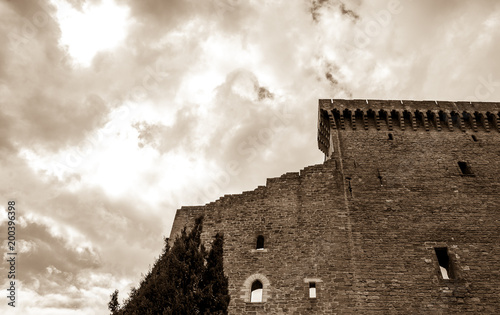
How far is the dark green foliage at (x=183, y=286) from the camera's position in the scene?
32.1ft

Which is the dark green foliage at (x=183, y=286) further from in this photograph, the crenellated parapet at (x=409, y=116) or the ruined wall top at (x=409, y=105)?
the ruined wall top at (x=409, y=105)

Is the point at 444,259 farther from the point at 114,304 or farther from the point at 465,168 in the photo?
the point at 114,304

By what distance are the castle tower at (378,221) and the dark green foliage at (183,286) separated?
7.88 feet

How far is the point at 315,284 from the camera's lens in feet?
40.8

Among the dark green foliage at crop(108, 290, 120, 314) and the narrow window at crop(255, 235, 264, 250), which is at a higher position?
the narrow window at crop(255, 235, 264, 250)

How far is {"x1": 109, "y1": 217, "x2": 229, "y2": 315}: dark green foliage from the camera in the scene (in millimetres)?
9781

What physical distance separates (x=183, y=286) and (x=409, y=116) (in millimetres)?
13464

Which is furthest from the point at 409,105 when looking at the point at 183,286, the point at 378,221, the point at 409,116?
the point at 183,286

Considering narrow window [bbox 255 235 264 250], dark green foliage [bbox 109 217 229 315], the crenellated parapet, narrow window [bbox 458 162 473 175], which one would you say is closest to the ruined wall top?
the crenellated parapet

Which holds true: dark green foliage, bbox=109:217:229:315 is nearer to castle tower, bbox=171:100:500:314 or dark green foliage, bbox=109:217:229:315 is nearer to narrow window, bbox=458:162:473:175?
castle tower, bbox=171:100:500:314

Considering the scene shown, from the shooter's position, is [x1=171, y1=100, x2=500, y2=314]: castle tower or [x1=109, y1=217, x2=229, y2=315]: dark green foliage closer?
[x1=109, y1=217, x2=229, y2=315]: dark green foliage

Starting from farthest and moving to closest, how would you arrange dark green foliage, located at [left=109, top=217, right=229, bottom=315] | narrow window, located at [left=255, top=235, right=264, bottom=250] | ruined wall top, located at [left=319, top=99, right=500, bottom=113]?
ruined wall top, located at [left=319, top=99, right=500, bottom=113], narrow window, located at [left=255, top=235, right=264, bottom=250], dark green foliage, located at [left=109, top=217, right=229, bottom=315]

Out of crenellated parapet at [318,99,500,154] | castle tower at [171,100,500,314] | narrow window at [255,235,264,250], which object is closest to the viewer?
castle tower at [171,100,500,314]

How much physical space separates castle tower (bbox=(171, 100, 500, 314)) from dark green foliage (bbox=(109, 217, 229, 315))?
2403 millimetres
